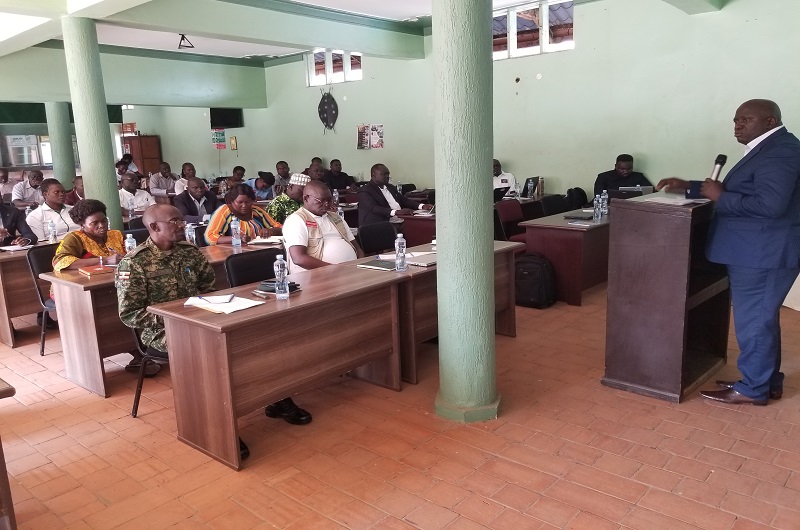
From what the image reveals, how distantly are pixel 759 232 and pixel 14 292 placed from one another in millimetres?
5417

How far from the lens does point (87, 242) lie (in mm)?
A: 4516

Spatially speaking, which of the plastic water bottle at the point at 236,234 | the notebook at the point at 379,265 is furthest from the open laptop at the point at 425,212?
the notebook at the point at 379,265

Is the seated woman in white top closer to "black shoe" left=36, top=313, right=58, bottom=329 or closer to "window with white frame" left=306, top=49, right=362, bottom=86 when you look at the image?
"black shoe" left=36, top=313, right=58, bottom=329

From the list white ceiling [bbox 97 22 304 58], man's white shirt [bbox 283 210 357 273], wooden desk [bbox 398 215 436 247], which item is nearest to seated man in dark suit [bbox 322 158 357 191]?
white ceiling [bbox 97 22 304 58]

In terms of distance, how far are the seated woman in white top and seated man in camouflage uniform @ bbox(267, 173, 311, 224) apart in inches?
76.4

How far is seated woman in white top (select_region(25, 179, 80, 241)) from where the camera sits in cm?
609

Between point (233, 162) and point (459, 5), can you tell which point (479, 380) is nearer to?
point (459, 5)

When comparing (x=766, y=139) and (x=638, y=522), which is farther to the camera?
(x=766, y=139)

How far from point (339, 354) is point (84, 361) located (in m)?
1.88

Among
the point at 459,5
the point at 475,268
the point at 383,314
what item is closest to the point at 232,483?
the point at 383,314

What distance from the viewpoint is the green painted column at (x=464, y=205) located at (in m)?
3.13

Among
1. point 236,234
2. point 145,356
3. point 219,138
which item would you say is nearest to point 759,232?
point 145,356

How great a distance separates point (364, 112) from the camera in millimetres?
11109

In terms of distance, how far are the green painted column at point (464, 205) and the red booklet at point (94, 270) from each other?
7.36 feet
